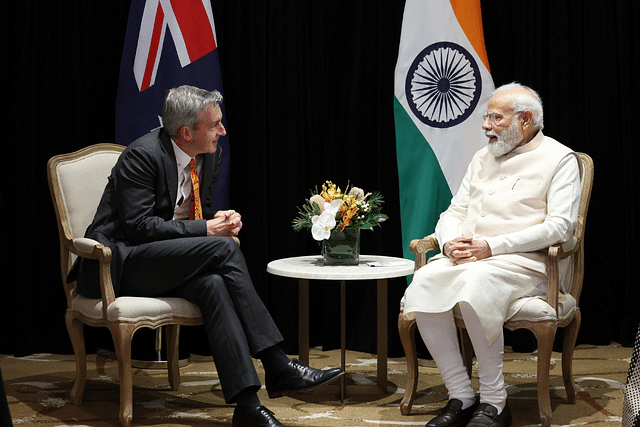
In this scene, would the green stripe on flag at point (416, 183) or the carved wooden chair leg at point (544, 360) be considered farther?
the green stripe on flag at point (416, 183)

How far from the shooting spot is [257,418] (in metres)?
2.70

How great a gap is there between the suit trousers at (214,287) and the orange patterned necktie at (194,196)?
285 mm

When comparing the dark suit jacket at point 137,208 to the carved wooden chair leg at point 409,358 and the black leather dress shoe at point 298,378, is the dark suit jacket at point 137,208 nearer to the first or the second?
the black leather dress shoe at point 298,378

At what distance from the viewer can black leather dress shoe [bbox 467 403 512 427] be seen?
2740 mm

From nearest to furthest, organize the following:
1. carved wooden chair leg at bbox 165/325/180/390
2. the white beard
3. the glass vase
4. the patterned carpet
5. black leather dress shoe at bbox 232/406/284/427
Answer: black leather dress shoe at bbox 232/406/284/427 < the patterned carpet < the white beard < the glass vase < carved wooden chair leg at bbox 165/325/180/390

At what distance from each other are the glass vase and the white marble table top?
0.15 ft

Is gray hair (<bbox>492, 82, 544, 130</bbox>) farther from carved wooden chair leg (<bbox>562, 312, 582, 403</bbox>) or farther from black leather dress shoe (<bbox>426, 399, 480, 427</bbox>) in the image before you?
black leather dress shoe (<bbox>426, 399, 480, 427</bbox>)

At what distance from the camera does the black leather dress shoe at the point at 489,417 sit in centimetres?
274

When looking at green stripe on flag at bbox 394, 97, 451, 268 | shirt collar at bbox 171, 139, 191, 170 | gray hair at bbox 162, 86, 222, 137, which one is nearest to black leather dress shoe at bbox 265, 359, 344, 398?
shirt collar at bbox 171, 139, 191, 170

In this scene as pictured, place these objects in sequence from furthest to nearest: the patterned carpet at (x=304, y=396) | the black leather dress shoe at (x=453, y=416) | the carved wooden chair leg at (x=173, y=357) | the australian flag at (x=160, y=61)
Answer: the australian flag at (x=160, y=61) → the carved wooden chair leg at (x=173, y=357) → the patterned carpet at (x=304, y=396) → the black leather dress shoe at (x=453, y=416)

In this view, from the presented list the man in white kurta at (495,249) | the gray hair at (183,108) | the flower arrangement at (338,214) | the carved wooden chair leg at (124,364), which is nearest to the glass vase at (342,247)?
the flower arrangement at (338,214)

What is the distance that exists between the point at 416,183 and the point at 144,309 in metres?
1.80

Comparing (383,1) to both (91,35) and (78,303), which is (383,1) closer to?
(91,35)

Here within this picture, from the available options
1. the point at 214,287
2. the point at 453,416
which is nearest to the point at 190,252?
the point at 214,287
